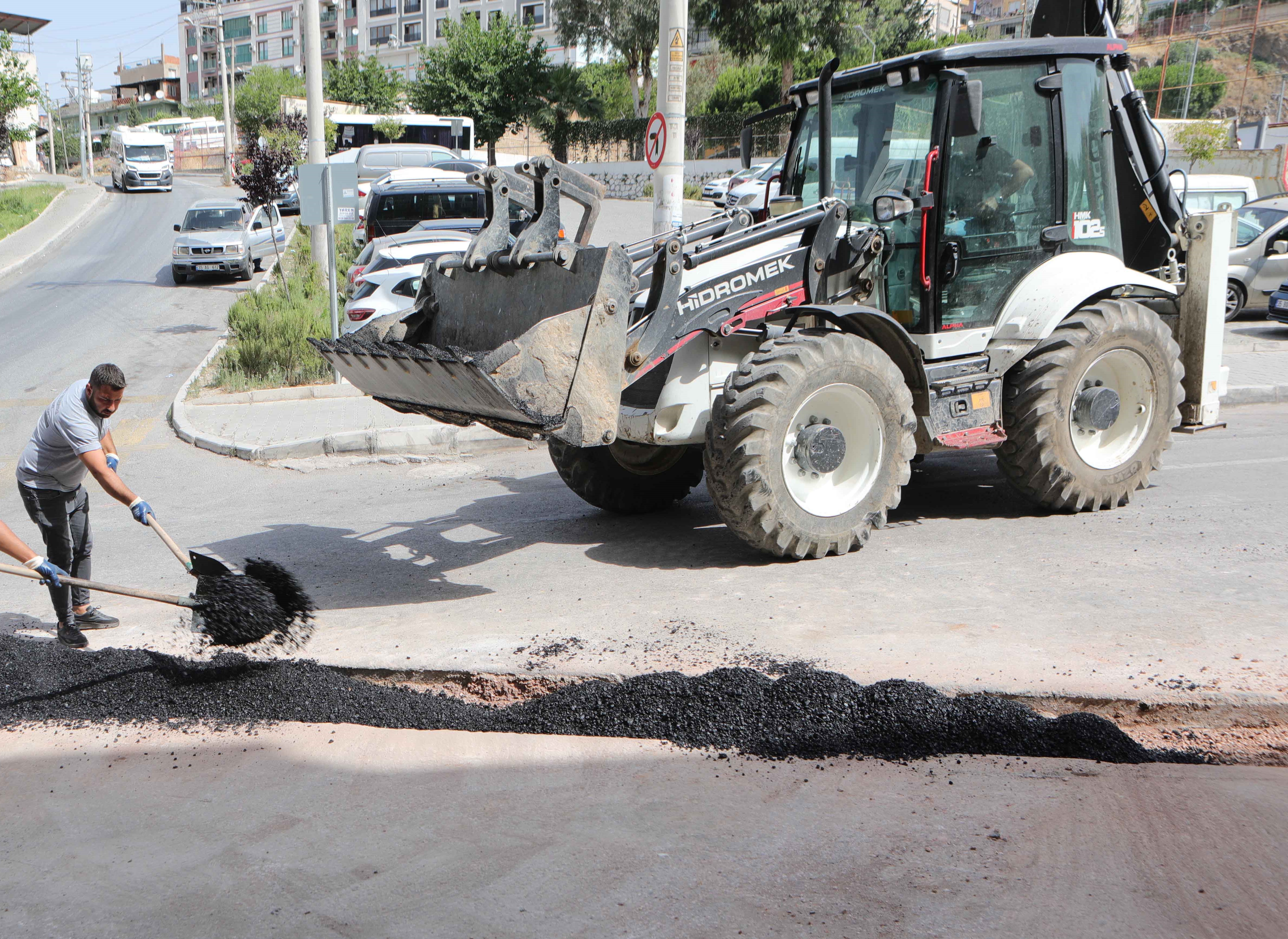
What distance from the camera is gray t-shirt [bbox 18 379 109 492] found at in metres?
5.57

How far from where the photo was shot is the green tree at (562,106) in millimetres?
51438

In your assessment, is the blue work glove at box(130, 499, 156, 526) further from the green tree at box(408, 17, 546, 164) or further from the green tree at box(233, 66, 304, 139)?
the green tree at box(233, 66, 304, 139)

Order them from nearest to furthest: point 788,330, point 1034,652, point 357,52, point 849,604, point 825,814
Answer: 1. point 825,814
2. point 1034,652
3. point 849,604
4. point 788,330
5. point 357,52

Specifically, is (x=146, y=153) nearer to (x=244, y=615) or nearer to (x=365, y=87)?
(x=365, y=87)

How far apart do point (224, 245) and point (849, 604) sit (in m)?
22.2

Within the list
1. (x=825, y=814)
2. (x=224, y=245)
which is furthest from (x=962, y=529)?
(x=224, y=245)

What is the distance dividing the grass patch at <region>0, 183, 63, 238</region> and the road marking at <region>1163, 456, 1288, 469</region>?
35.1 m

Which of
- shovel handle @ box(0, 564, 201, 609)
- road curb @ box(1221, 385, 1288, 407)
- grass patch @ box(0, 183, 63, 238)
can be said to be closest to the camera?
shovel handle @ box(0, 564, 201, 609)

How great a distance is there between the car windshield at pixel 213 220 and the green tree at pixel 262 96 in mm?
30549

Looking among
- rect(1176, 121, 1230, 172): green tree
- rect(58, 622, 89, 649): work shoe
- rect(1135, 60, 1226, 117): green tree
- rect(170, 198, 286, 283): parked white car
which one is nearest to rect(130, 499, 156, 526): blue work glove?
rect(58, 622, 89, 649): work shoe

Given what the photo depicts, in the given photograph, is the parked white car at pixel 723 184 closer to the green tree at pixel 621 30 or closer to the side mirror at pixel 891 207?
the green tree at pixel 621 30

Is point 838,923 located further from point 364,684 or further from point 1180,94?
point 1180,94

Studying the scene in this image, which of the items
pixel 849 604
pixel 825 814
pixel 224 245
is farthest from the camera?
pixel 224 245

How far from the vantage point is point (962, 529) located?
7.19 metres
